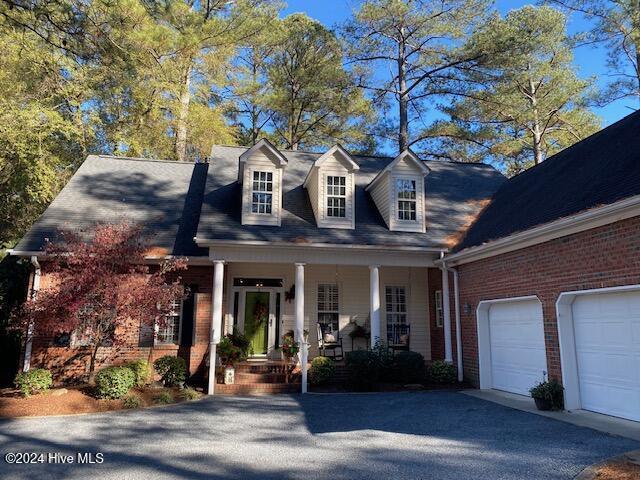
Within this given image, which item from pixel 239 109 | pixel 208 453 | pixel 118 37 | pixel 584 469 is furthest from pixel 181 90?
pixel 584 469

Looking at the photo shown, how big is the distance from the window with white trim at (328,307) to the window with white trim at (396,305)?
1588 mm

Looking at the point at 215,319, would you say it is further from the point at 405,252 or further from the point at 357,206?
the point at 357,206

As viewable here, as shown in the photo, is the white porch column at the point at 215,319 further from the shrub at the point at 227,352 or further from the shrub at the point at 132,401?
the shrub at the point at 132,401

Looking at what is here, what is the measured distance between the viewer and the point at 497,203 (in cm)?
1439

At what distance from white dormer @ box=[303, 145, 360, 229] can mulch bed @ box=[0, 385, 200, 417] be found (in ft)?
20.7

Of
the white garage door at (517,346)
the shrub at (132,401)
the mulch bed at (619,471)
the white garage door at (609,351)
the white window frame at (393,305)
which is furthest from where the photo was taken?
the white window frame at (393,305)

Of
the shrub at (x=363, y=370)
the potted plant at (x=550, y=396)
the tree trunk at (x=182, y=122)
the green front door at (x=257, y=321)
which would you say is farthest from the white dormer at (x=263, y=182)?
the tree trunk at (x=182, y=122)

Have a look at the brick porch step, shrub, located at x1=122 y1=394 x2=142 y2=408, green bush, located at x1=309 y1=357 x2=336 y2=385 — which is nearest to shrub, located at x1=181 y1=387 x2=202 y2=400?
the brick porch step

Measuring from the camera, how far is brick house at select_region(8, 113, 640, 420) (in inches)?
325

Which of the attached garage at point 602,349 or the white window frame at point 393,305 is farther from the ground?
the white window frame at point 393,305

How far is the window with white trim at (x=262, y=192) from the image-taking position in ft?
44.0

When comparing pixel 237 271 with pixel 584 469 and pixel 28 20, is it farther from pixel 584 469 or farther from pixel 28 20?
pixel 584 469

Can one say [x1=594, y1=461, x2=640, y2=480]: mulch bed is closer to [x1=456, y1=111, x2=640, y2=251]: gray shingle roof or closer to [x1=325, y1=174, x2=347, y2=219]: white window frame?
[x1=456, y1=111, x2=640, y2=251]: gray shingle roof

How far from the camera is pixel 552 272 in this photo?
29.7ft
